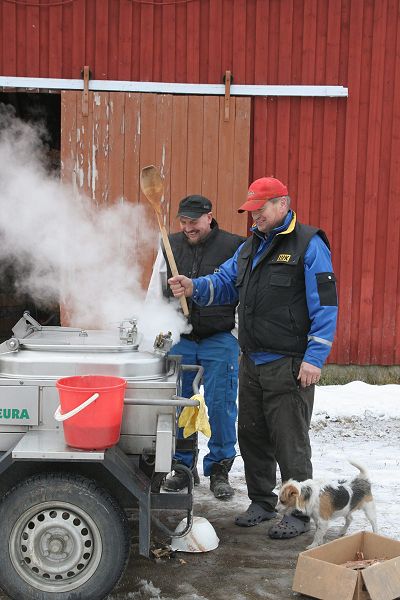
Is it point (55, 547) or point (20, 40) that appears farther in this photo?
point (20, 40)

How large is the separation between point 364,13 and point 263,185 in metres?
4.23

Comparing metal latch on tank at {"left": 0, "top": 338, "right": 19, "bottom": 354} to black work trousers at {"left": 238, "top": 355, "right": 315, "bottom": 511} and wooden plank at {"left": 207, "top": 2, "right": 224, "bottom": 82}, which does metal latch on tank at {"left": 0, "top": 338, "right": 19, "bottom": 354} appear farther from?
wooden plank at {"left": 207, "top": 2, "right": 224, "bottom": 82}

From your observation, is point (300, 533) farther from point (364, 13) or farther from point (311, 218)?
point (364, 13)

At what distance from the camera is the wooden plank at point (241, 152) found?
7.43 meters

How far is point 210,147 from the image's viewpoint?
294 inches

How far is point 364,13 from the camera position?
7535 mm

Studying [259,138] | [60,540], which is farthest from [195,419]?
[259,138]

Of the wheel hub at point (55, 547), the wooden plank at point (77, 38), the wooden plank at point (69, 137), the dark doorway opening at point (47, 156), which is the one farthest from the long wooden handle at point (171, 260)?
the dark doorway opening at point (47, 156)

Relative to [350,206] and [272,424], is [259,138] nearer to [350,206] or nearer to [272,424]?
[350,206]

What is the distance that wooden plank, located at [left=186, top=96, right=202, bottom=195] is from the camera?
7438mm

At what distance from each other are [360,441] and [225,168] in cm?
293

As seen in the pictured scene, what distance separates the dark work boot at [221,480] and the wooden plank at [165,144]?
312 cm

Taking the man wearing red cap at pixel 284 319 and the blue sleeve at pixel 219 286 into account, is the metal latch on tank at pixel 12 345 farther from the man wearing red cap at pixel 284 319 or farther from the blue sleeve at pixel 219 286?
the blue sleeve at pixel 219 286

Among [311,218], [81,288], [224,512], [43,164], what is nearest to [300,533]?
[224,512]
